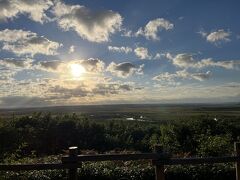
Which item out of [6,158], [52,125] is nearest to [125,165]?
[6,158]

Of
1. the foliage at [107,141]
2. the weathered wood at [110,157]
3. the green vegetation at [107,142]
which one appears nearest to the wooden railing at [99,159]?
the weathered wood at [110,157]

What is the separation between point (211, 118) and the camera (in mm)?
29906

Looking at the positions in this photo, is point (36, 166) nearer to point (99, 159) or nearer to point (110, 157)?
point (99, 159)

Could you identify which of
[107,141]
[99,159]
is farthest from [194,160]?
[107,141]

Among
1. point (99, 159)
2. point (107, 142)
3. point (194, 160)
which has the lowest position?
point (107, 142)

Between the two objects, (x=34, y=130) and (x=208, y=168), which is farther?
(x=34, y=130)

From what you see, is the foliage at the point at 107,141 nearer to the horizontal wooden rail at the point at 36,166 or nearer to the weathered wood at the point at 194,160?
the weathered wood at the point at 194,160

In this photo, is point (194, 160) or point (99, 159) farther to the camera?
point (194, 160)

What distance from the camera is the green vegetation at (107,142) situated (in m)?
14.2

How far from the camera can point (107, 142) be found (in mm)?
35469

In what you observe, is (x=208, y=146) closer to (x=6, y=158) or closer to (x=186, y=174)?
(x=186, y=174)

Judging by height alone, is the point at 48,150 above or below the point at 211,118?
below

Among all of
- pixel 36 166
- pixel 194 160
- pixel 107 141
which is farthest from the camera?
pixel 107 141

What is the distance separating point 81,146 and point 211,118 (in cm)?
1165
